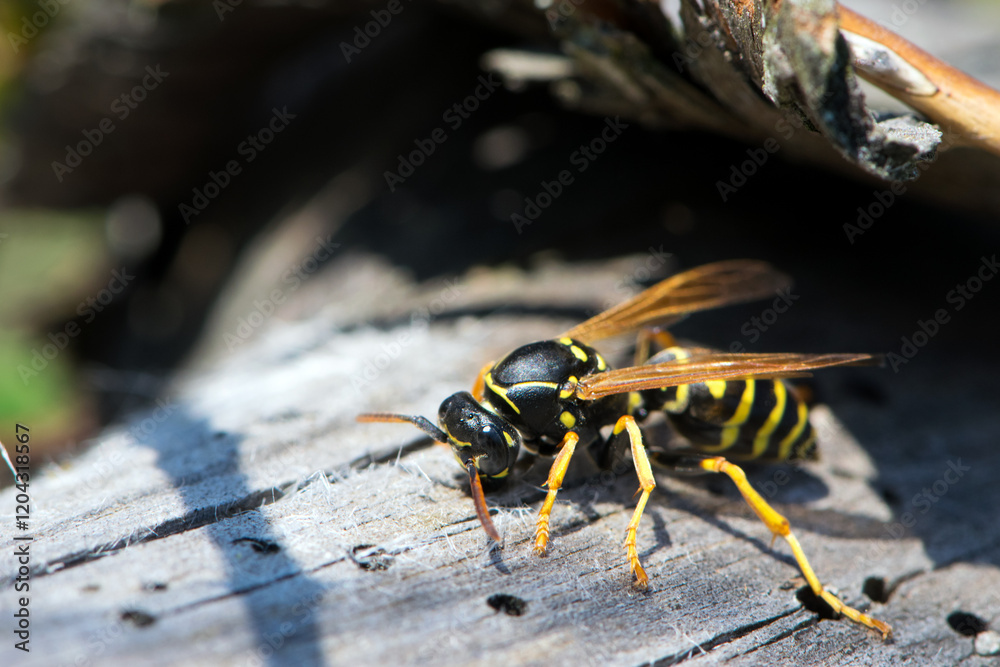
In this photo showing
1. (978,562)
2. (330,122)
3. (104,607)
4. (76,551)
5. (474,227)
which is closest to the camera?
(104,607)

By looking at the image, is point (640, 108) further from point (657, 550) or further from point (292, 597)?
point (292, 597)

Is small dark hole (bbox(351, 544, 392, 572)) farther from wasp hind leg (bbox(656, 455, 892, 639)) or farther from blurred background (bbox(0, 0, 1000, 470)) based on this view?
blurred background (bbox(0, 0, 1000, 470))

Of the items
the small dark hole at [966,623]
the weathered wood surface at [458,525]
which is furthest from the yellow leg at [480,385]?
the small dark hole at [966,623]

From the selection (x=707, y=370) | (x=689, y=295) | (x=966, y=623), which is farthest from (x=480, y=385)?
(x=966, y=623)

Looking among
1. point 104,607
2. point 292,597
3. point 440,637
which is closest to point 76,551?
point 104,607

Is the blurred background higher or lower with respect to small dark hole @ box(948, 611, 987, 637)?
higher

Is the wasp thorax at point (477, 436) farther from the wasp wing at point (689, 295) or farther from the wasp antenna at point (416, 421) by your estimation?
the wasp wing at point (689, 295)

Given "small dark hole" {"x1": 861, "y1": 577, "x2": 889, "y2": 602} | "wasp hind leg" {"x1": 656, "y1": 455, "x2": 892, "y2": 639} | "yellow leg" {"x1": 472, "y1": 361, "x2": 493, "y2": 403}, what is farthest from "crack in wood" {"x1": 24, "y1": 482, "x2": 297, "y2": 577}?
"small dark hole" {"x1": 861, "y1": 577, "x2": 889, "y2": 602}
